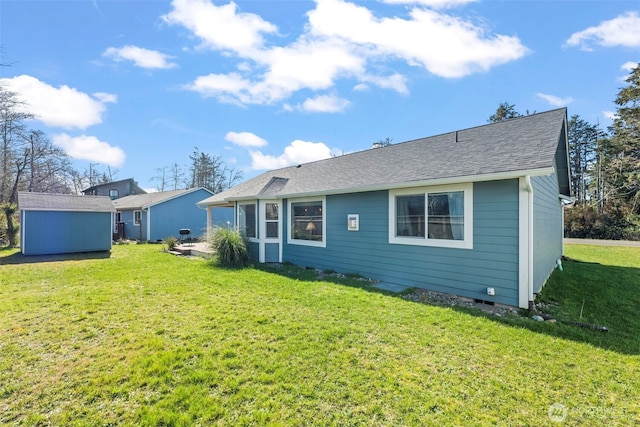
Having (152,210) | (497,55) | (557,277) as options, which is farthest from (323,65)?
(152,210)

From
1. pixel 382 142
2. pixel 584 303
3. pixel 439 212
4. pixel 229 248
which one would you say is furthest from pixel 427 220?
pixel 382 142

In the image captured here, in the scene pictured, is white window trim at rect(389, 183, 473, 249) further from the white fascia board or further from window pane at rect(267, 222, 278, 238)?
window pane at rect(267, 222, 278, 238)

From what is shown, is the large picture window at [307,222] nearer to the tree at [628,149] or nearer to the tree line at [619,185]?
the tree line at [619,185]

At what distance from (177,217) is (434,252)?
18.1m

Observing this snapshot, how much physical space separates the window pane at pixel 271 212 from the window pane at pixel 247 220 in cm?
67

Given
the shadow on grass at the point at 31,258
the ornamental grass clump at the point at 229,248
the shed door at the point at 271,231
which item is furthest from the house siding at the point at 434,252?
the shadow on grass at the point at 31,258

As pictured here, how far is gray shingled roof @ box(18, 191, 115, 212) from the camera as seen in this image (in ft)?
38.5

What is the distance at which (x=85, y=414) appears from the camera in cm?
238

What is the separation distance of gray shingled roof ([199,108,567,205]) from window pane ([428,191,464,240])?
45 centimetres

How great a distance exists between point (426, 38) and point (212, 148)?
27.2 m

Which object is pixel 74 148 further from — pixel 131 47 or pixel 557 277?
pixel 557 277

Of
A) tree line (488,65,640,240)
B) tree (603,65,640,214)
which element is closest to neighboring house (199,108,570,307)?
tree line (488,65,640,240)

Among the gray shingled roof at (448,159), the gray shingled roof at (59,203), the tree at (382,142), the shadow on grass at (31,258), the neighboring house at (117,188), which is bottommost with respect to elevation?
the shadow on grass at (31,258)

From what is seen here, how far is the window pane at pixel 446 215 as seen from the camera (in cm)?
575
